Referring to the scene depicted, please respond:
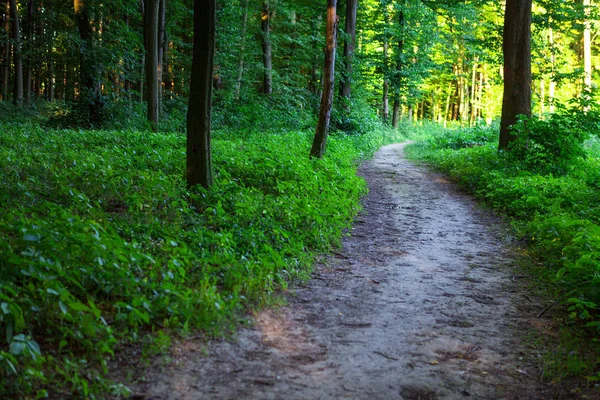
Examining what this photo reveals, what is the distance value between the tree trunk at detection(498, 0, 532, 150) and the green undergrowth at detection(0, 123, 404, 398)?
23.3 feet

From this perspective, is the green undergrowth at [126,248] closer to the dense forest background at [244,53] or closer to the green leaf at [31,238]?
Answer: the green leaf at [31,238]

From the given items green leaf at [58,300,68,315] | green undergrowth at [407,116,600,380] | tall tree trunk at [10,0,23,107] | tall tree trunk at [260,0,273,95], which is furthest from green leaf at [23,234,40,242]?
tall tree trunk at [260,0,273,95]

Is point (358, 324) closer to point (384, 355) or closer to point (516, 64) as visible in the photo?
point (384, 355)

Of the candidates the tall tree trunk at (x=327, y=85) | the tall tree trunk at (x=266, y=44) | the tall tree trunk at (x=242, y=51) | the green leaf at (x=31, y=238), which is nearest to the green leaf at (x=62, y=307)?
the green leaf at (x=31, y=238)

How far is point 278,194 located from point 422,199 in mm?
4411

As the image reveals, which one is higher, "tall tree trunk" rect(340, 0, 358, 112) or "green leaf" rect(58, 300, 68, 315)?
"tall tree trunk" rect(340, 0, 358, 112)

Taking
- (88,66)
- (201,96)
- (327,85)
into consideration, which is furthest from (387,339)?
(88,66)

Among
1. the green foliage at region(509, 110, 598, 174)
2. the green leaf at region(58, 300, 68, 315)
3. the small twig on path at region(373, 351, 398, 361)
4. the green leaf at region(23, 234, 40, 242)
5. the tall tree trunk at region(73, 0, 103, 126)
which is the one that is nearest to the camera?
the green leaf at region(58, 300, 68, 315)

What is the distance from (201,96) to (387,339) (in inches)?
195

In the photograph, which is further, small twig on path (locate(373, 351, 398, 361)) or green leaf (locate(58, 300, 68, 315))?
small twig on path (locate(373, 351, 398, 361))

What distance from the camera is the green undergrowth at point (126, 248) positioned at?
370 cm

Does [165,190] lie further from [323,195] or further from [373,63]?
[373,63]

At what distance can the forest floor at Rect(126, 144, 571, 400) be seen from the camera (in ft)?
12.7

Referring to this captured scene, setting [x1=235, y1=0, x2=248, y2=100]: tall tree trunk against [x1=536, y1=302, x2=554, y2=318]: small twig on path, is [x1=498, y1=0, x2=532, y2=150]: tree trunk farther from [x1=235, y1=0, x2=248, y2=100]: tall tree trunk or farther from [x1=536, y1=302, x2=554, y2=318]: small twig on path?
[x1=235, y1=0, x2=248, y2=100]: tall tree trunk
